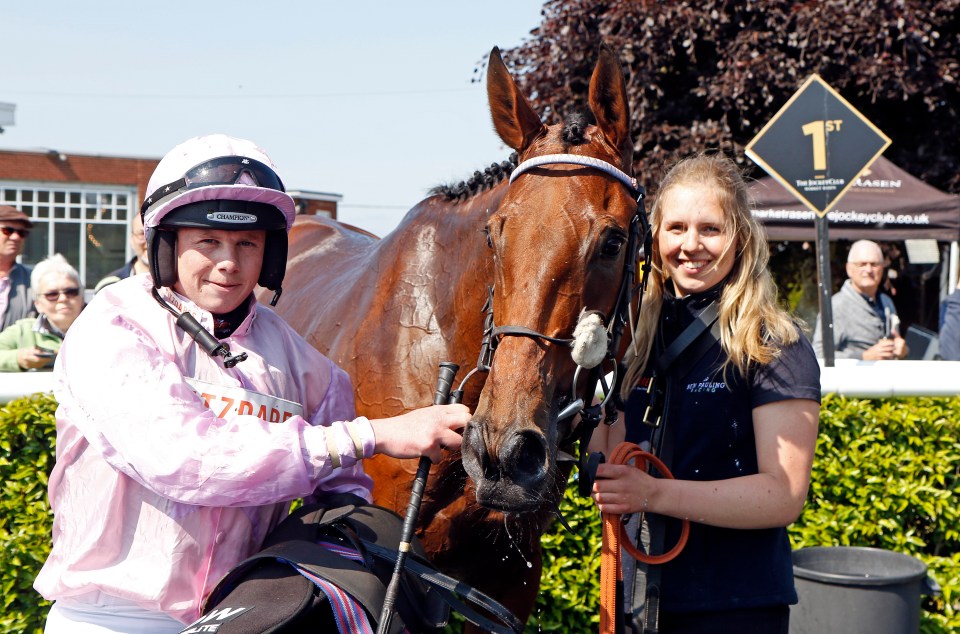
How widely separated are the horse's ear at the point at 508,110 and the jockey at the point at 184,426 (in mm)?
759

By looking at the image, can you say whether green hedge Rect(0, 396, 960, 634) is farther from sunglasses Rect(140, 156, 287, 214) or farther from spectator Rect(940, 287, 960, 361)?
spectator Rect(940, 287, 960, 361)

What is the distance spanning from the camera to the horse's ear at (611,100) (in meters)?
2.36

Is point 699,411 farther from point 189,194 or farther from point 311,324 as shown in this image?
point 311,324

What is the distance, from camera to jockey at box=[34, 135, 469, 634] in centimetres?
165

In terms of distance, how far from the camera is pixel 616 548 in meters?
2.20

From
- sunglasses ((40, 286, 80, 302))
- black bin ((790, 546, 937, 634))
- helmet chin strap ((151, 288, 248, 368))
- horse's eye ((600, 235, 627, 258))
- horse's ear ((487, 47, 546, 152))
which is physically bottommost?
black bin ((790, 546, 937, 634))

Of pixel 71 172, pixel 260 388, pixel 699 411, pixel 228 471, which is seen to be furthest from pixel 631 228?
pixel 71 172

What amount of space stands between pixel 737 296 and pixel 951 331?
17.7ft

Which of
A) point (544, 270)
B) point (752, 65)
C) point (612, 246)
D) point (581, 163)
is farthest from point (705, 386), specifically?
point (752, 65)

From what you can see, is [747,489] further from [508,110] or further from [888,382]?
[888,382]

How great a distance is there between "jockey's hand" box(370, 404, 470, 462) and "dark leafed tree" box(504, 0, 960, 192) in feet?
29.7

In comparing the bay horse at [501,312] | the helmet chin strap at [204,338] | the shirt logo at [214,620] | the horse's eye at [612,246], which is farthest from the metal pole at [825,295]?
the shirt logo at [214,620]

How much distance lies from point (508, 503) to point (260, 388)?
585 millimetres

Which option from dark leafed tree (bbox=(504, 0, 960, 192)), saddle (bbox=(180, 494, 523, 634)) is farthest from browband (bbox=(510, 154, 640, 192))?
dark leafed tree (bbox=(504, 0, 960, 192))
